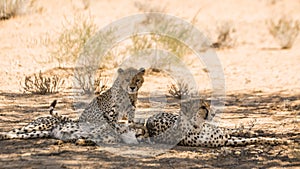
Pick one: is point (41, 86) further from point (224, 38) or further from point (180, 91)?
point (224, 38)

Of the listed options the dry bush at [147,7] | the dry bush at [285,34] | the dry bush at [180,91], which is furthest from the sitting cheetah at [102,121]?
the dry bush at [147,7]

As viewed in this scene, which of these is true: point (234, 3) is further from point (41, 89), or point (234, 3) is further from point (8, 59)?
point (41, 89)

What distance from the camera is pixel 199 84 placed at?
1157 cm

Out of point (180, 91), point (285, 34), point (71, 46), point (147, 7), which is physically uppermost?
point (147, 7)

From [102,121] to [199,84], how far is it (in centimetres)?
462

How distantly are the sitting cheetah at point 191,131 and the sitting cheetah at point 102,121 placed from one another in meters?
0.36

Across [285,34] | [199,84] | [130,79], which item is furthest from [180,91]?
[285,34]

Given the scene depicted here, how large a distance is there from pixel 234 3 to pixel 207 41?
21.4ft

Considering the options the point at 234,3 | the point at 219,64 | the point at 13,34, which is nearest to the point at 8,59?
the point at 13,34

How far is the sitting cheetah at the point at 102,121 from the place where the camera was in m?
6.91

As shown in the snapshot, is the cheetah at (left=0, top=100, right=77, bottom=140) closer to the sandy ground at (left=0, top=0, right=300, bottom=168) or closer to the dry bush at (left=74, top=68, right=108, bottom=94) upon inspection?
the sandy ground at (left=0, top=0, right=300, bottom=168)

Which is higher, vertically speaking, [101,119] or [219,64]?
[219,64]

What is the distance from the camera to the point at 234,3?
22.0 metres

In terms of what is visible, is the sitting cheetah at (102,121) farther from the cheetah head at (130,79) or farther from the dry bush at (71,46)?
the dry bush at (71,46)
